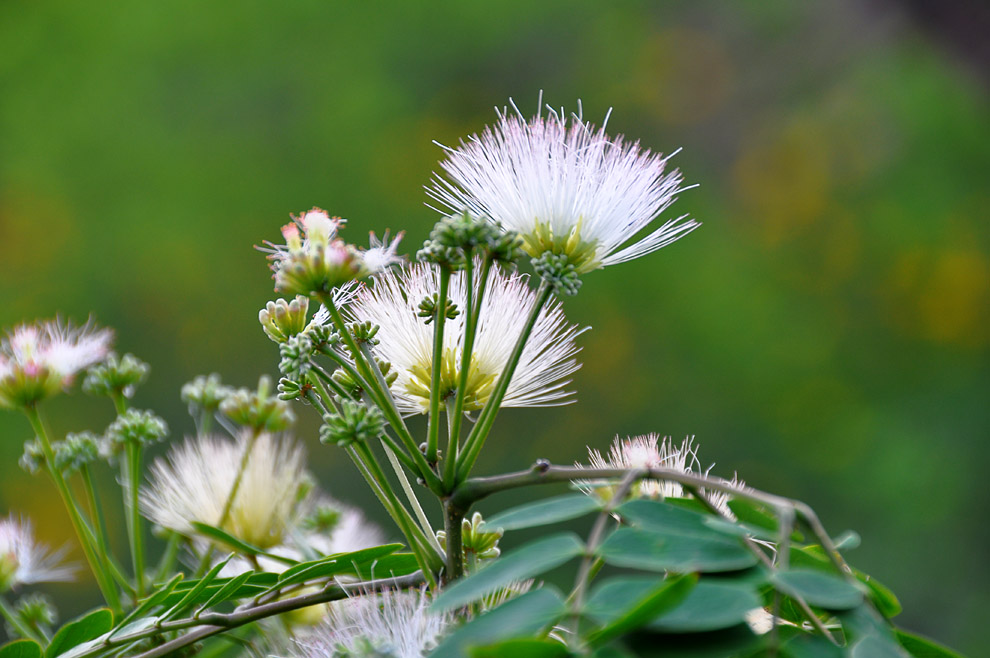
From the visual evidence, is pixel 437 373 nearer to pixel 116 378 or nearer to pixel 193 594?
pixel 193 594

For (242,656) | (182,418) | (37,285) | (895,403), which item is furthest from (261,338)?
(242,656)

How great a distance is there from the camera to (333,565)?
1.49 ft

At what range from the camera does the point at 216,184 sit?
3.49 m

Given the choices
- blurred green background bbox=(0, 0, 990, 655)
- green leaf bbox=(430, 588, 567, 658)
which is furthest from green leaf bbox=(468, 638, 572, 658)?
blurred green background bbox=(0, 0, 990, 655)

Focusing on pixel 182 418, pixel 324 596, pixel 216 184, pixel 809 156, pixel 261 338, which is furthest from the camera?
pixel 809 156

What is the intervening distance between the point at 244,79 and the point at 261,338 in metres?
1.09

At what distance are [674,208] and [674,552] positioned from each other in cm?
284

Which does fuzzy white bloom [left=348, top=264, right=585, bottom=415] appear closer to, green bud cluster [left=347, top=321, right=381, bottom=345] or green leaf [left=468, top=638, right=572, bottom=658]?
green bud cluster [left=347, top=321, right=381, bottom=345]

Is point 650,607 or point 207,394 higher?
point 207,394

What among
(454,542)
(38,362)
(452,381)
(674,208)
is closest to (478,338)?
(452,381)

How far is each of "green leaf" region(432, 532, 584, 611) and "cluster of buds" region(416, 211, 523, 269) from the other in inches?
5.1

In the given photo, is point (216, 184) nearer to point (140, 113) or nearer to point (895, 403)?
point (140, 113)

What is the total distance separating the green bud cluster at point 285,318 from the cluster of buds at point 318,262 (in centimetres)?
2

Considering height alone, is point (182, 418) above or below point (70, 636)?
above
